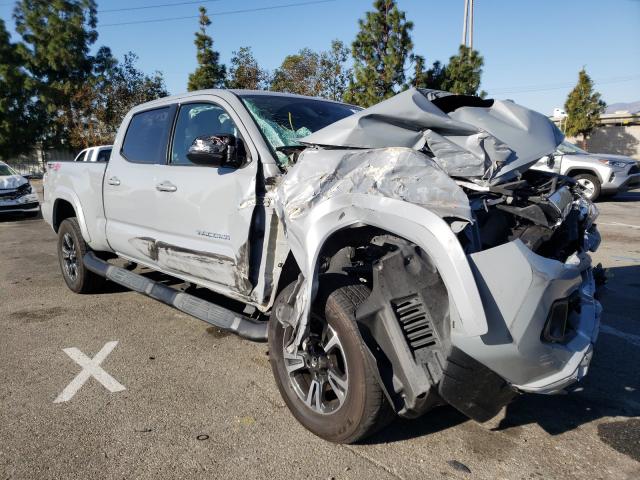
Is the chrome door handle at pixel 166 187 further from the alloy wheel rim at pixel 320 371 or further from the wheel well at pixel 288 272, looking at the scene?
the alloy wheel rim at pixel 320 371

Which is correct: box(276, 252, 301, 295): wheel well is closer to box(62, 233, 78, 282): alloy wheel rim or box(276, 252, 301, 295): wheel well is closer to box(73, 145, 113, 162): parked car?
box(73, 145, 113, 162): parked car

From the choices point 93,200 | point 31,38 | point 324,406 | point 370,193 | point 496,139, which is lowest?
point 324,406

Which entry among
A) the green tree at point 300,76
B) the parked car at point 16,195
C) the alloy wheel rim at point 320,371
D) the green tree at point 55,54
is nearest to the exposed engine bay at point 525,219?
the alloy wheel rim at point 320,371

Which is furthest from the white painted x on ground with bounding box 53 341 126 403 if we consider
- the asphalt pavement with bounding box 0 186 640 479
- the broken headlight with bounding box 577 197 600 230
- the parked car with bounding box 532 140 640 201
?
the parked car with bounding box 532 140 640 201

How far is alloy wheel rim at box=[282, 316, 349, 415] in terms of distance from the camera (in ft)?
9.16

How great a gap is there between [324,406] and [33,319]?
12.0ft

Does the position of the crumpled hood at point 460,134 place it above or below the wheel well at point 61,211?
above

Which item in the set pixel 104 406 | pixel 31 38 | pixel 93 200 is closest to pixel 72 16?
pixel 31 38

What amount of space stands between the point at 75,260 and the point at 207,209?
2.98 metres

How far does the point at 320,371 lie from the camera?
9.53ft

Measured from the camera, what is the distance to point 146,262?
15.5 feet

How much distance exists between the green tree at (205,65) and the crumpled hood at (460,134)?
22031mm

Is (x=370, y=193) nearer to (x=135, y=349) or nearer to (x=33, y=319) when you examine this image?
(x=135, y=349)

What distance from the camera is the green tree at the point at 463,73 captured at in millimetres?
16766
